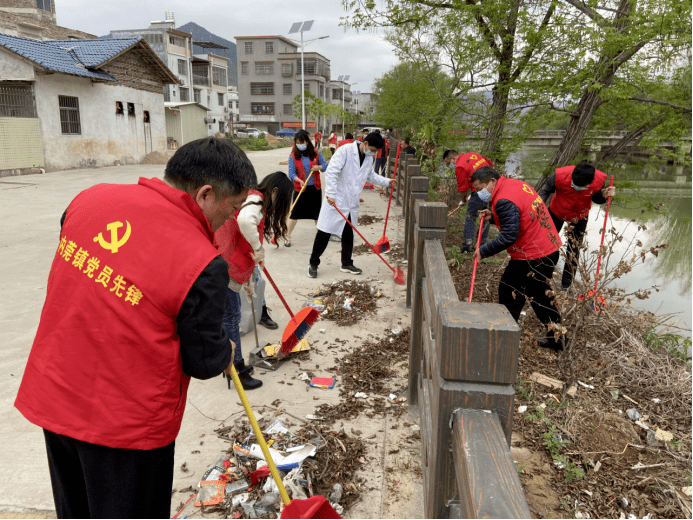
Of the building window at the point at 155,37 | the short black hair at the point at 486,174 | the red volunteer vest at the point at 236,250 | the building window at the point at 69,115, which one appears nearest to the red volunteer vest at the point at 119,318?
the red volunteer vest at the point at 236,250

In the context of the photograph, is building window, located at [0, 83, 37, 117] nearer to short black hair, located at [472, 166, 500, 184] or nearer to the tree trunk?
short black hair, located at [472, 166, 500, 184]

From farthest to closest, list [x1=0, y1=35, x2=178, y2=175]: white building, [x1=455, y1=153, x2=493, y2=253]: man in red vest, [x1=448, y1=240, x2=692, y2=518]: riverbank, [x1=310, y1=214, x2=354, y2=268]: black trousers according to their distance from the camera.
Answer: [x1=0, y1=35, x2=178, y2=175]: white building, [x1=455, y1=153, x2=493, y2=253]: man in red vest, [x1=310, y1=214, x2=354, y2=268]: black trousers, [x1=448, y1=240, x2=692, y2=518]: riverbank

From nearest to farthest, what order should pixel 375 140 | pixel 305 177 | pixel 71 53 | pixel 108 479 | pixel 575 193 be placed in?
pixel 108 479 < pixel 575 193 < pixel 375 140 < pixel 305 177 < pixel 71 53

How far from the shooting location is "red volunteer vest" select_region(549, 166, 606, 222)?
5.20 m

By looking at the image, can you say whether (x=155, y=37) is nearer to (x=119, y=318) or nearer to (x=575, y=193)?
(x=575, y=193)

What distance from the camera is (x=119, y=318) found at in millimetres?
1301

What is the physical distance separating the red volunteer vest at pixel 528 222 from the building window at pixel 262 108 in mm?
60427

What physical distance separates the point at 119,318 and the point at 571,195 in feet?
17.1

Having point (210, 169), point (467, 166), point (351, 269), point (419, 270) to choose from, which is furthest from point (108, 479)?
point (467, 166)

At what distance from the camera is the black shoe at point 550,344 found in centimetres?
418

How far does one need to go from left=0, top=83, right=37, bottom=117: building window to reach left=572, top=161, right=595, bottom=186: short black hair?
52.0ft

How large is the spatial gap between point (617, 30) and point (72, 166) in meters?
17.3

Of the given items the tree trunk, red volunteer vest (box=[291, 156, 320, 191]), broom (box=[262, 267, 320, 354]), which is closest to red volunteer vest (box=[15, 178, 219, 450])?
broom (box=[262, 267, 320, 354])

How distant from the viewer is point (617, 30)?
18.7 ft
